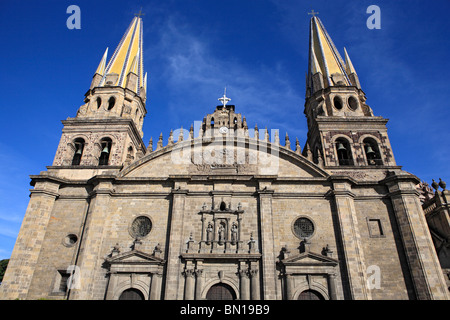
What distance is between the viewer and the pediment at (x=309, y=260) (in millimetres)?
16609

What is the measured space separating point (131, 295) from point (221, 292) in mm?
4839

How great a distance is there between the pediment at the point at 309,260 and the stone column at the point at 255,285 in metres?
1.65

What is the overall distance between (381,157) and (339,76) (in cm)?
847

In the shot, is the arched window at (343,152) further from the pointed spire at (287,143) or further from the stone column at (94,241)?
the stone column at (94,241)

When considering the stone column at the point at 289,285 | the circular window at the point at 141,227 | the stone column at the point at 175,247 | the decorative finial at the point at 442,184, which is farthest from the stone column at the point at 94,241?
the decorative finial at the point at 442,184

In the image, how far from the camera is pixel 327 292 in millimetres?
16141

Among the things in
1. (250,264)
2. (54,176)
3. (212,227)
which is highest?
(54,176)

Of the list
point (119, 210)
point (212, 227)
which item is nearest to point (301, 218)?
point (212, 227)

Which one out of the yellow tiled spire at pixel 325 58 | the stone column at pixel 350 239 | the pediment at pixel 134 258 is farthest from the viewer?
the yellow tiled spire at pixel 325 58

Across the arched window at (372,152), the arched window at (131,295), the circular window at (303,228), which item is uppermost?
the arched window at (372,152)

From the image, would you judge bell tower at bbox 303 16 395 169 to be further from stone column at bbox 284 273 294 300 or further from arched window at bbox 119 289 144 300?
arched window at bbox 119 289 144 300

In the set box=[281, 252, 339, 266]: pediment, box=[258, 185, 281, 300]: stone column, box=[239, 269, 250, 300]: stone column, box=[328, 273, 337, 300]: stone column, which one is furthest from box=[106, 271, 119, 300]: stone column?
box=[328, 273, 337, 300]: stone column

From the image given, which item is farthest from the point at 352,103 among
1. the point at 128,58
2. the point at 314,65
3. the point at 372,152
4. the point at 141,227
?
the point at 128,58
